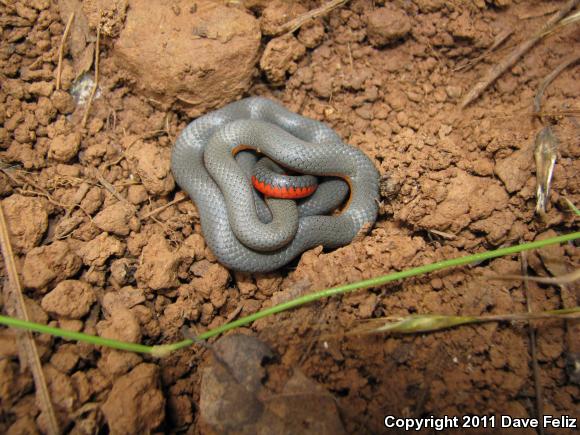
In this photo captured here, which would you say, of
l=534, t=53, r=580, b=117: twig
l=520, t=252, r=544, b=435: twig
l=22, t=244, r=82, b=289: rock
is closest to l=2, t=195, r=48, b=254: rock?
l=22, t=244, r=82, b=289: rock

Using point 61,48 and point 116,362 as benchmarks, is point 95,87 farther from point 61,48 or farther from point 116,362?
point 116,362

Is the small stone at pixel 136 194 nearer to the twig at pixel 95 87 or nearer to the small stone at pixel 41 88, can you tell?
the twig at pixel 95 87

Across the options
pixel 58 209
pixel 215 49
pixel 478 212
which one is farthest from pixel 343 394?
pixel 215 49

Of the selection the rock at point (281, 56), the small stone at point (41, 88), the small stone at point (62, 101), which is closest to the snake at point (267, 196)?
the rock at point (281, 56)

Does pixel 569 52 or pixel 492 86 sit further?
pixel 492 86

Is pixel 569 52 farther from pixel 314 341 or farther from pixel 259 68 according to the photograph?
pixel 314 341

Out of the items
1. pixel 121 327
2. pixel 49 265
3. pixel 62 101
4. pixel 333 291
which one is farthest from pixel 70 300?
pixel 333 291

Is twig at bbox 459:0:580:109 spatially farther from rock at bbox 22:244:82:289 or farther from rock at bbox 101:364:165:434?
rock at bbox 22:244:82:289
